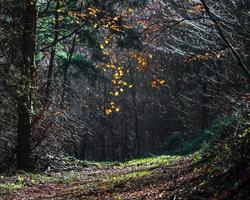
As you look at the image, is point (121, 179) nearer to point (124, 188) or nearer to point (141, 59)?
point (124, 188)

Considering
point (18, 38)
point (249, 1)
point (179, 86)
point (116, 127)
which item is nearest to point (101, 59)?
point (179, 86)

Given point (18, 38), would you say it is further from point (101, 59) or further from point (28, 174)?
point (101, 59)

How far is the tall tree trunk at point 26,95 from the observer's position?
663 inches

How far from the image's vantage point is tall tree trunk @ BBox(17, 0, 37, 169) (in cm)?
1683

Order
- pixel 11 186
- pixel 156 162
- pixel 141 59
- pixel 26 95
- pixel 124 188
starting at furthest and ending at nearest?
1. pixel 156 162
2. pixel 26 95
3. pixel 11 186
4. pixel 124 188
5. pixel 141 59

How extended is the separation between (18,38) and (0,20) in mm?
856

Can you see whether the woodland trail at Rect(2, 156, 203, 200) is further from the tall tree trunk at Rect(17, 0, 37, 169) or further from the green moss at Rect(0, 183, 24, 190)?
the tall tree trunk at Rect(17, 0, 37, 169)

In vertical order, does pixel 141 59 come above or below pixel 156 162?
above

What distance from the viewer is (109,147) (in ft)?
200

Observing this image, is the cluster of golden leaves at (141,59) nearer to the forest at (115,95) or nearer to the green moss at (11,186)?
the forest at (115,95)

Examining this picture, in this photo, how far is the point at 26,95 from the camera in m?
16.8

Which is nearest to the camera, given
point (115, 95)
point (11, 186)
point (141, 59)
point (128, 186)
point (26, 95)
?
point (141, 59)

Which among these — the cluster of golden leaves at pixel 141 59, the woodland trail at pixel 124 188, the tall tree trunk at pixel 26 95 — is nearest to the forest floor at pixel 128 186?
the woodland trail at pixel 124 188

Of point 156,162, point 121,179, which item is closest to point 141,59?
point 121,179
